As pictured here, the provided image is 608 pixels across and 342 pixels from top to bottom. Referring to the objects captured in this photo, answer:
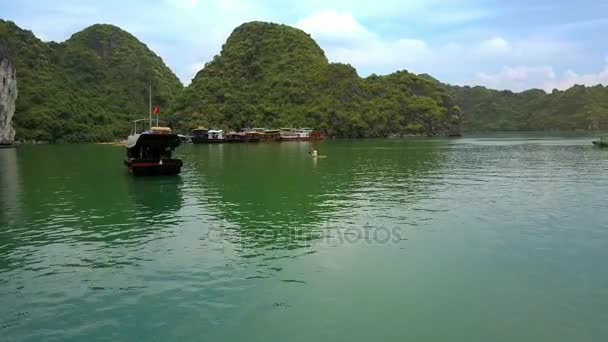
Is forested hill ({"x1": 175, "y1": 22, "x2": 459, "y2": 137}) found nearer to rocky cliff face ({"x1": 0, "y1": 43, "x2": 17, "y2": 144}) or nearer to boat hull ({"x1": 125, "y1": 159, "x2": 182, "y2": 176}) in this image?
rocky cliff face ({"x1": 0, "y1": 43, "x2": 17, "y2": 144})

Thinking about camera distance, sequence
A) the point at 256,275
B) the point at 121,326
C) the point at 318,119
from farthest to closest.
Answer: the point at 318,119 → the point at 256,275 → the point at 121,326

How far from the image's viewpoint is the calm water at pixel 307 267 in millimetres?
10547

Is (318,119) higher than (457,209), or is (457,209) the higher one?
(318,119)

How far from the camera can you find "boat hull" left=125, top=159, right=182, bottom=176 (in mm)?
40188

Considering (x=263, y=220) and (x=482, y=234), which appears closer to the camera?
(x=482, y=234)

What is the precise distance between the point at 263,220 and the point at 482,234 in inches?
384

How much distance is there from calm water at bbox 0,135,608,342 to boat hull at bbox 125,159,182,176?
10.1 metres

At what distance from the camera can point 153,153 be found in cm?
4369

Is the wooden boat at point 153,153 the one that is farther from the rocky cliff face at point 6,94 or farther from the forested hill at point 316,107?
the forested hill at point 316,107

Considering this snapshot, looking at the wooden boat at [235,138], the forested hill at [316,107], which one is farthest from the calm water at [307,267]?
the forested hill at [316,107]

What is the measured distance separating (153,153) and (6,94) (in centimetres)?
10463

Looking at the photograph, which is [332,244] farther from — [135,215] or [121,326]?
[135,215]

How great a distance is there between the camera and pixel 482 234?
62.3ft

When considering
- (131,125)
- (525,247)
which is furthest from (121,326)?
(131,125)
